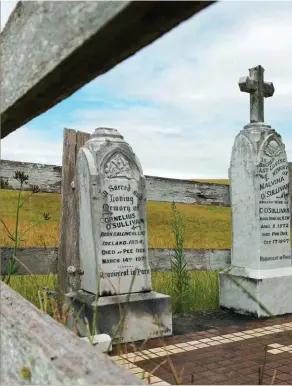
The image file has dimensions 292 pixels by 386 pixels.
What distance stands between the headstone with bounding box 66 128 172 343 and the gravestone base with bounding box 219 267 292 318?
52.3 inches

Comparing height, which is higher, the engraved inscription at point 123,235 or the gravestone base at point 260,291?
the engraved inscription at point 123,235

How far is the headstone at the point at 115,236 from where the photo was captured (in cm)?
471

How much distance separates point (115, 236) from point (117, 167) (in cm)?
64

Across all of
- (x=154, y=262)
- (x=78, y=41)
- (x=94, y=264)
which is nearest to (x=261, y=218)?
(x=154, y=262)

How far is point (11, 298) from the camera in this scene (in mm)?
1481

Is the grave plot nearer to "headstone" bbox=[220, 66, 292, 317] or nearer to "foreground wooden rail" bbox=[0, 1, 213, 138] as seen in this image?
"headstone" bbox=[220, 66, 292, 317]

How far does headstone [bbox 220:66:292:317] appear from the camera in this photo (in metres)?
5.87

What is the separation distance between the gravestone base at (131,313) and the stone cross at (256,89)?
2663 millimetres

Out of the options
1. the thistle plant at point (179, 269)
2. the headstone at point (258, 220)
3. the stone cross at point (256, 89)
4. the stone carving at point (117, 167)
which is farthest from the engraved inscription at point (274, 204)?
the stone carving at point (117, 167)

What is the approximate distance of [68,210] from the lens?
211 inches

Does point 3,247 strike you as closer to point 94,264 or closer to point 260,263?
point 94,264

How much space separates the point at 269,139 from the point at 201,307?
2142 millimetres

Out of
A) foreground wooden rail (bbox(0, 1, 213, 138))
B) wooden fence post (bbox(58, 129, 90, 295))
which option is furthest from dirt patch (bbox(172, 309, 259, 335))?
foreground wooden rail (bbox(0, 1, 213, 138))

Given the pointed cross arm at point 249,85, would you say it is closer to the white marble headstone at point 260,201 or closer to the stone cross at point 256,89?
the stone cross at point 256,89
